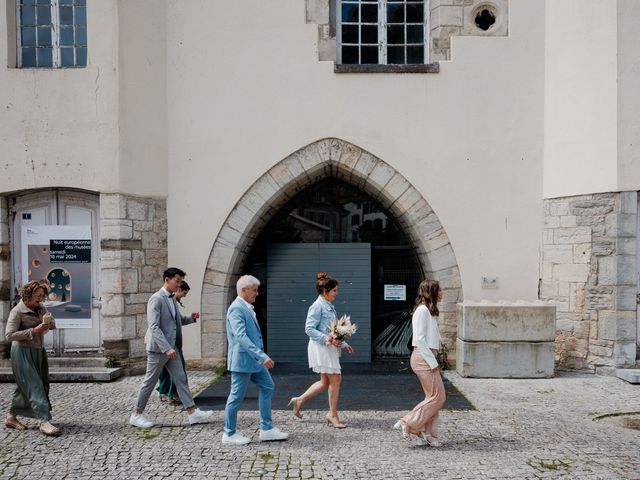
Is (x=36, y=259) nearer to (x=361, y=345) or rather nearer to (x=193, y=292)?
(x=193, y=292)

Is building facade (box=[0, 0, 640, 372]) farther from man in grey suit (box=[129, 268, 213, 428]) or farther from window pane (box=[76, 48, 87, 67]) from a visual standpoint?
man in grey suit (box=[129, 268, 213, 428])

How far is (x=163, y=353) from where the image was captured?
5789mm

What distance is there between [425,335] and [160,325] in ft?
8.18

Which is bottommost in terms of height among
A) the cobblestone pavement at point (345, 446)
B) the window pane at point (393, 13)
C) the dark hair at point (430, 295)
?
the cobblestone pavement at point (345, 446)

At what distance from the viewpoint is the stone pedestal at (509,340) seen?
770 cm

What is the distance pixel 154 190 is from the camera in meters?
8.45

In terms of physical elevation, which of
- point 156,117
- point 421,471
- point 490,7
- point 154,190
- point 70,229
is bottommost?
point 421,471

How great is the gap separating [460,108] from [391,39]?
4.84 ft

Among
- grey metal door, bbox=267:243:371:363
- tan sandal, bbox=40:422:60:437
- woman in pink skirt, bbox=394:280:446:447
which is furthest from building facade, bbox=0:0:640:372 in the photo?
woman in pink skirt, bbox=394:280:446:447

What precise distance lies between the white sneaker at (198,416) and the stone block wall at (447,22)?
5123 mm

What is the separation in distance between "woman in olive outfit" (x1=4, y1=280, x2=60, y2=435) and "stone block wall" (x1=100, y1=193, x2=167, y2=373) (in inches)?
84.2

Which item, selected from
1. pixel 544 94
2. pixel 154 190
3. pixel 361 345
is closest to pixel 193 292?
pixel 154 190

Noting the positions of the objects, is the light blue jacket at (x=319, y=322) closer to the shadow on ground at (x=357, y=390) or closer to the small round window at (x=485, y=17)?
the shadow on ground at (x=357, y=390)

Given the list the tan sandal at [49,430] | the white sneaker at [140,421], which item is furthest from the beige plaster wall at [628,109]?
the tan sandal at [49,430]
